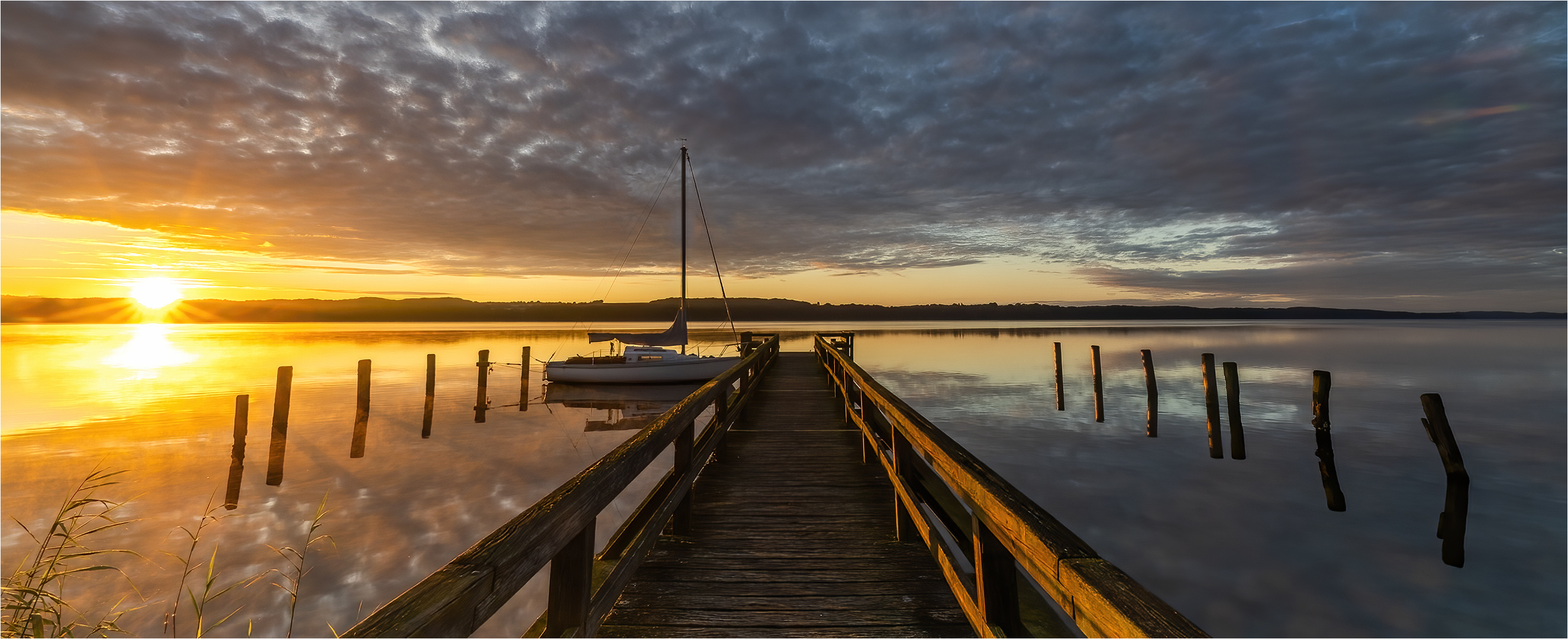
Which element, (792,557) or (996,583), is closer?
(996,583)

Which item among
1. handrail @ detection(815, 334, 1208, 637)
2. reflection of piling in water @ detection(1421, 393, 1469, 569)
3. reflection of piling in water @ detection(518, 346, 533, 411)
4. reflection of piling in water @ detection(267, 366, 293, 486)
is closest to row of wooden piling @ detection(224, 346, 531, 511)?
reflection of piling in water @ detection(267, 366, 293, 486)

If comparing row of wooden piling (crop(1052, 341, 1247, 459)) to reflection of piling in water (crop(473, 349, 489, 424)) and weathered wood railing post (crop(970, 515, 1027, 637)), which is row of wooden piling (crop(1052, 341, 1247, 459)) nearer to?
weathered wood railing post (crop(970, 515, 1027, 637))

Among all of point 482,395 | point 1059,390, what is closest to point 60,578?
point 482,395

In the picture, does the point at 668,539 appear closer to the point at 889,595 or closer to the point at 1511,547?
the point at 889,595

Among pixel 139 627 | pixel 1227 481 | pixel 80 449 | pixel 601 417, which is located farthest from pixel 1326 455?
pixel 80 449

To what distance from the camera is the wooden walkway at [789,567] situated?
3533 millimetres

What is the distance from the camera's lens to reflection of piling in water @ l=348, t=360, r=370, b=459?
532 inches

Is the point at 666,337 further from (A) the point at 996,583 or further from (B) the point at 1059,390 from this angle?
(A) the point at 996,583

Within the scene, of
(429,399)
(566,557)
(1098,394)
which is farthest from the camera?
(1098,394)

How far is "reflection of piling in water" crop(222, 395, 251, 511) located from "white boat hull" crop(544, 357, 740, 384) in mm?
13029

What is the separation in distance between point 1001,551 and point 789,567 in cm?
204

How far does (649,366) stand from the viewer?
78.9 ft

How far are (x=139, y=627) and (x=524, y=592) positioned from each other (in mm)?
3878

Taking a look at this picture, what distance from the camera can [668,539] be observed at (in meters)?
4.73
